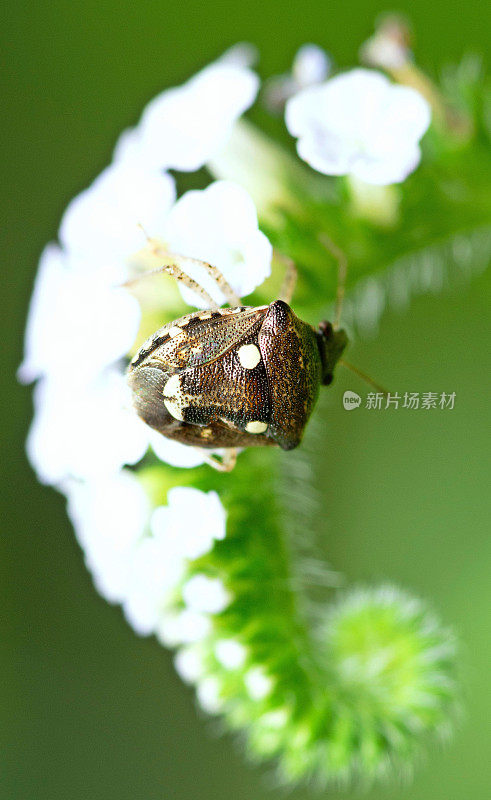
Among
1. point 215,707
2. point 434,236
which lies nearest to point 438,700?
point 215,707

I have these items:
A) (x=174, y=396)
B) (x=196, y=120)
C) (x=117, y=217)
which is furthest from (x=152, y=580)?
(x=196, y=120)

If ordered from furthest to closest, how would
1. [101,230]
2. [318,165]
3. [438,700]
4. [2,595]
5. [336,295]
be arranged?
1. [2,595]
2. [438,700]
3. [336,295]
4. [101,230]
5. [318,165]

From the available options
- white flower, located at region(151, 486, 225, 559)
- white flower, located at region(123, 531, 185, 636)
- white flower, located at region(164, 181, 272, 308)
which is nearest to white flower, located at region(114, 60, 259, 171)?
white flower, located at region(164, 181, 272, 308)

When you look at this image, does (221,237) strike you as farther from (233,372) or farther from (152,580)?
(152,580)

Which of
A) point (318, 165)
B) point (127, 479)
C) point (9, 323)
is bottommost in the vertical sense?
point (127, 479)

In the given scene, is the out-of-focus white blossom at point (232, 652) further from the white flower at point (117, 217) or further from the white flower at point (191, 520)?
the white flower at point (117, 217)

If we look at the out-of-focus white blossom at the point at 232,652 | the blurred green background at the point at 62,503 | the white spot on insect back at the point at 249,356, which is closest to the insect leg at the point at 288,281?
the white spot on insect back at the point at 249,356

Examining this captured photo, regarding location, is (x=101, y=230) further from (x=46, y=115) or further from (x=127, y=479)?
(x=46, y=115)
